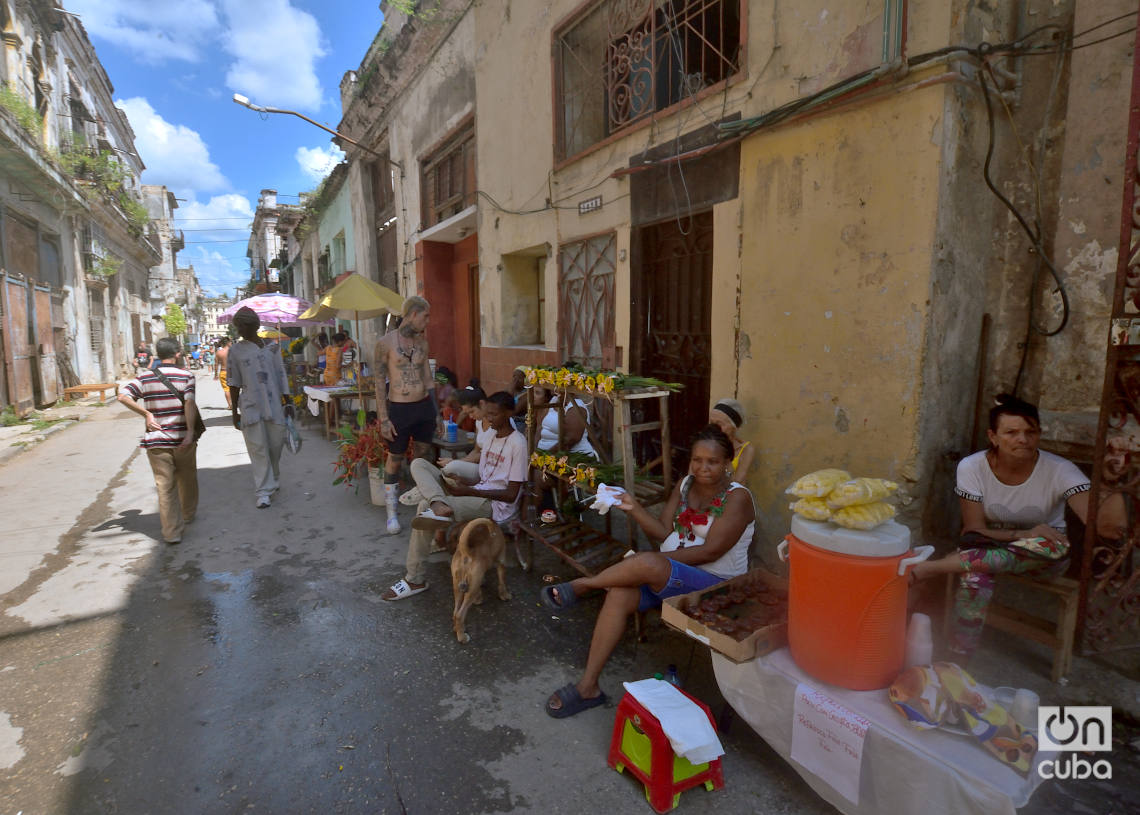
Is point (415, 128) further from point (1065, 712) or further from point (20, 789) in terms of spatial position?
point (1065, 712)

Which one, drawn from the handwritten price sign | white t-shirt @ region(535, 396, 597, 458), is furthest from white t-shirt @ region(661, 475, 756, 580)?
white t-shirt @ region(535, 396, 597, 458)

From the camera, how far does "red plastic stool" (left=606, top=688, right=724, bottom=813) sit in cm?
217

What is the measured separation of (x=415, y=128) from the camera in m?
10.4

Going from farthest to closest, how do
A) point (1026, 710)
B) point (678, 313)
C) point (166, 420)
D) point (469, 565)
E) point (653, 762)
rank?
point (678, 313), point (166, 420), point (469, 565), point (653, 762), point (1026, 710)

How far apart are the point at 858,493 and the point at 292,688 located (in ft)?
9.69

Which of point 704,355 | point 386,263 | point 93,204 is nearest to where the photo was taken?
point 704,355

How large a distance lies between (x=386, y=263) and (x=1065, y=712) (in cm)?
1347

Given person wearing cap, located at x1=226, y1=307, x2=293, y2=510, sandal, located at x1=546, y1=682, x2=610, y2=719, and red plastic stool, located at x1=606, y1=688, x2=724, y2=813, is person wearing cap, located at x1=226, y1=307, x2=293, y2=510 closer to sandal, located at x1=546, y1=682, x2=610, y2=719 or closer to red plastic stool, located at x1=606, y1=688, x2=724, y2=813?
sandal, located at x1=546, y1=682, x2=610, y2=719

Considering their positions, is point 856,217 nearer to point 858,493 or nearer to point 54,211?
point 858,493

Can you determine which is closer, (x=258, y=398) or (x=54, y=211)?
(x=258, y=398)

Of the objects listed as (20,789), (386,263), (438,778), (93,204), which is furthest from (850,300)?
(93,204)


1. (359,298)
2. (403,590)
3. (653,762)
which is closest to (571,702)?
(653,762)

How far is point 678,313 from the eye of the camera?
5.40m

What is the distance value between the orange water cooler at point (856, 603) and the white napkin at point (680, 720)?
1.58ft
